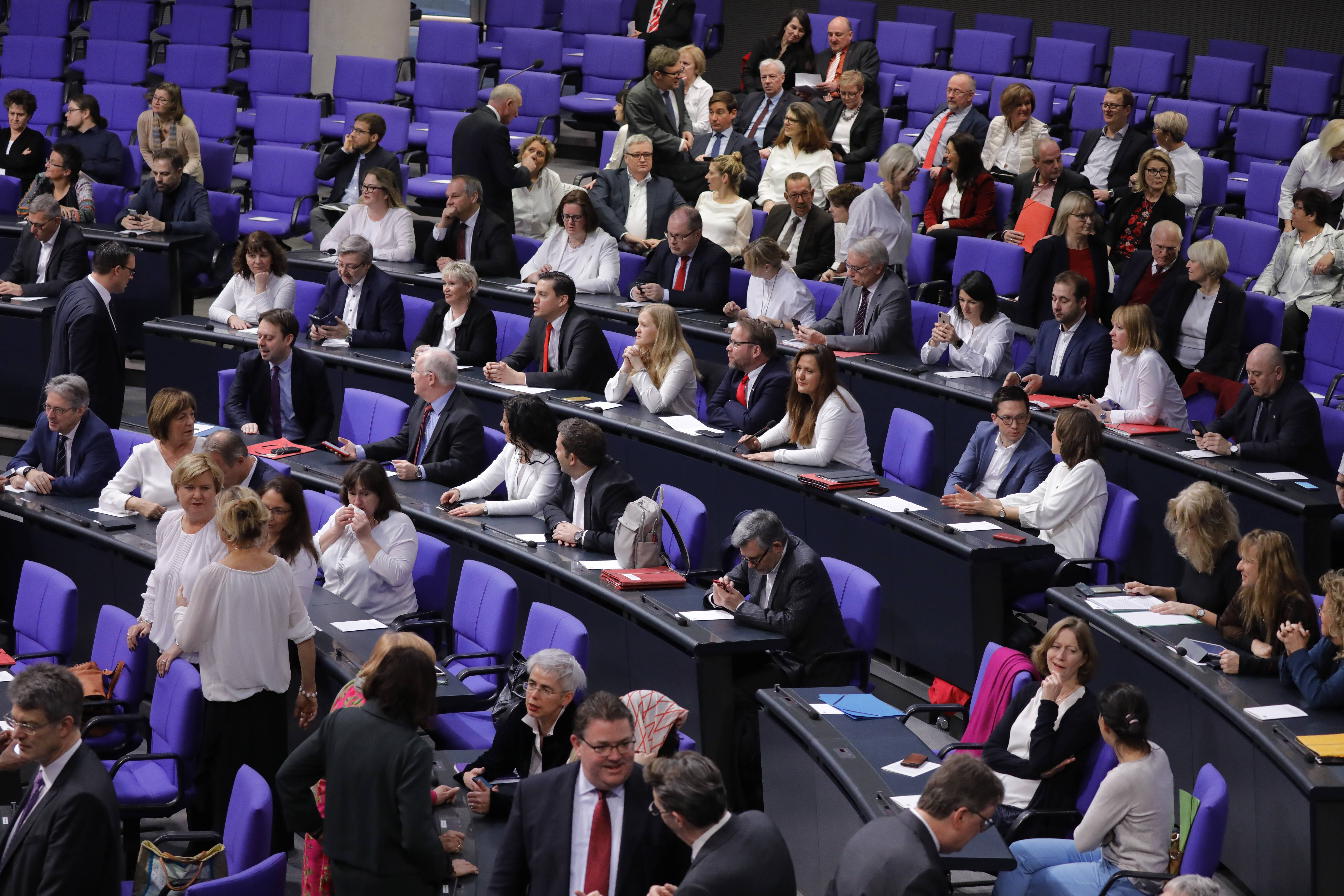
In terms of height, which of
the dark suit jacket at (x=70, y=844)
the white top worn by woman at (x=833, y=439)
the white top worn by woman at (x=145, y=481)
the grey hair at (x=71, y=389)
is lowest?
the dark suit jacket at (x=70, y=844)

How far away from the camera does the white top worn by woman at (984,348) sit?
7.82 metres

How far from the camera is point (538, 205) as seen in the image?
10.3 m

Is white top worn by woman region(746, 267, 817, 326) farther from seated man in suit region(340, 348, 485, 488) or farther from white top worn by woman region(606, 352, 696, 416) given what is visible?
seated man in suit region(340, 348, 485, 488)

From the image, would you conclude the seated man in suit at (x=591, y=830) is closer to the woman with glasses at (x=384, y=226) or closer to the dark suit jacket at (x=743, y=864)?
the dark suit jacket at (x=743, y=864)

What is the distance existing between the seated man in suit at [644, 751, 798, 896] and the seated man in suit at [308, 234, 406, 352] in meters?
5.55

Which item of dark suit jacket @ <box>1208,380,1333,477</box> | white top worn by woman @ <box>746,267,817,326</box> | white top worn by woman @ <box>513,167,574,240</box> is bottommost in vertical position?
dark suit jacket @ <box>1208,380,1333,477</box>

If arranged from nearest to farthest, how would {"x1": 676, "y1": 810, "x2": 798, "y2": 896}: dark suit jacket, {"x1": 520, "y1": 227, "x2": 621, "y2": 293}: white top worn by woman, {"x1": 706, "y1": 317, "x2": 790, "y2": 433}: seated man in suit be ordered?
{"x1": 676, "y1": 810, "x2": 798, "y2": 896}: dark suit jacket, {"x1": 706, "y1": 317, "x2": 790, "y2": 433}: seated man in suit, {"x1": 520, "y1": 227, "x2": 621, "y2": 293}: white top worn by woman

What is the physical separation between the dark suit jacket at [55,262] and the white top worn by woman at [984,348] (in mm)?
5113

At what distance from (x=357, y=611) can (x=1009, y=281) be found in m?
5.05

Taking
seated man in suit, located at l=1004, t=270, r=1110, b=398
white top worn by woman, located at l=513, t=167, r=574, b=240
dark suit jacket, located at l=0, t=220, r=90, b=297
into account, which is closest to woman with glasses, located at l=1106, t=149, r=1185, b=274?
seated man in suit, located at l=1004, t=270, r=1110, b=398

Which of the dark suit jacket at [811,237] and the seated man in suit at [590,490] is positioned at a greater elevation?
the dark suit jacket at [811,237]

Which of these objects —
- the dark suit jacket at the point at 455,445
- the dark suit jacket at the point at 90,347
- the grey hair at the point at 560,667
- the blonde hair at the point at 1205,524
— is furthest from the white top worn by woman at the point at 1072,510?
the dark suit jacket at the point at 90,347

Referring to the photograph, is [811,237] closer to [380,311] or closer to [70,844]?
[380,311]

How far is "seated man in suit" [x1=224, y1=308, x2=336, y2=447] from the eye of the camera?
775 cm
